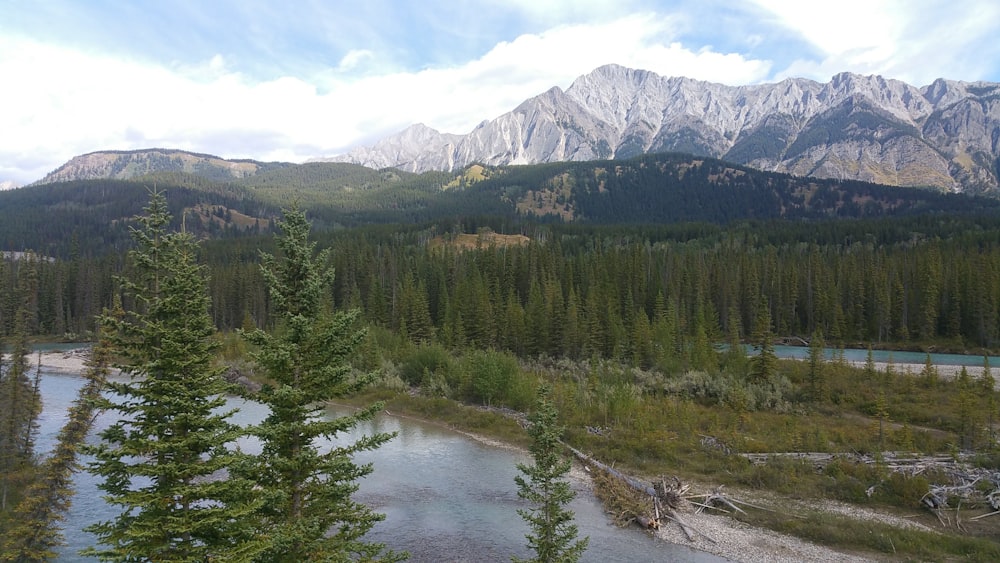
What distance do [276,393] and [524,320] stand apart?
66888mm

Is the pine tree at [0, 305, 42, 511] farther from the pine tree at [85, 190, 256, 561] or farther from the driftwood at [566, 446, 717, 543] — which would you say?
the driftwood at [566, 446, 717, 543]

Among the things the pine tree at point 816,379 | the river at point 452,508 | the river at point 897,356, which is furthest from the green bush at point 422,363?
the river at point 897,356

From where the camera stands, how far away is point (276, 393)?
1335 centimetres

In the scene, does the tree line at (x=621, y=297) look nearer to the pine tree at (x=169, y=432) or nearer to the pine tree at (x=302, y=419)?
the pine tree at (x=169, y=432)

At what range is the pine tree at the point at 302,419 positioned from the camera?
1360 cm

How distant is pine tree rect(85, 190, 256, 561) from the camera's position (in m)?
12.6

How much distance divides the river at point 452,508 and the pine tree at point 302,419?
44.3ft

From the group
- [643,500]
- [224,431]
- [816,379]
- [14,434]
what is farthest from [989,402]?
[14,434]

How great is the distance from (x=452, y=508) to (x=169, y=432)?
20746mm

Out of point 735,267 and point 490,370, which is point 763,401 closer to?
point 490,370

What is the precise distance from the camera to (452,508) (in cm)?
3180

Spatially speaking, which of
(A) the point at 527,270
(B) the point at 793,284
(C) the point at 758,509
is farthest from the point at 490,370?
(B) the point at 793,284

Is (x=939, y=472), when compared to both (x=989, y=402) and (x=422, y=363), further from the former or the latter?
(x=422, y=363)

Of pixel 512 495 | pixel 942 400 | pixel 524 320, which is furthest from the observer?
pixel 524 320
